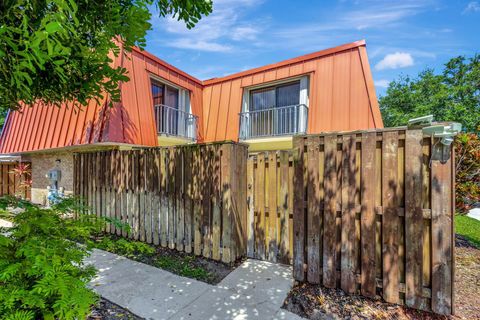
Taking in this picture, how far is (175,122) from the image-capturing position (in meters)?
10.1

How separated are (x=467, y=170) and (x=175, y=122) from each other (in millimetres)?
9346

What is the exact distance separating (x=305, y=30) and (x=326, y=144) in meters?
6.06

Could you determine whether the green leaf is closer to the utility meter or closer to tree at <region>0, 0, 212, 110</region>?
tree at <region>0, 0, 212, 110</region>

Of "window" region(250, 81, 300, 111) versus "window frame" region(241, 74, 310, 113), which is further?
"window" region(250, 81, 300, 111)

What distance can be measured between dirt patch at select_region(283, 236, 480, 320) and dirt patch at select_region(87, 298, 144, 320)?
202 centimetres

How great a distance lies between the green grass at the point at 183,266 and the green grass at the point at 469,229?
6566 mm

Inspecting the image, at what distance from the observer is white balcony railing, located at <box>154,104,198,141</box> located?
374 inches

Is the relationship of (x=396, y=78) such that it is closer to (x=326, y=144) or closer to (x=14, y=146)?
(x=326, y=144)

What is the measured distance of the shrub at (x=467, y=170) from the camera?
4980mm

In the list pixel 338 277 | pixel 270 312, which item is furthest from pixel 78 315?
pixel 338 277

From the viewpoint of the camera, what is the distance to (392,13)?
6.93 meters

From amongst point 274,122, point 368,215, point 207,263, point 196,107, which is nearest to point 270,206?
point 207,263

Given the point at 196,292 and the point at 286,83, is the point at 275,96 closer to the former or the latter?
the point at 286,83

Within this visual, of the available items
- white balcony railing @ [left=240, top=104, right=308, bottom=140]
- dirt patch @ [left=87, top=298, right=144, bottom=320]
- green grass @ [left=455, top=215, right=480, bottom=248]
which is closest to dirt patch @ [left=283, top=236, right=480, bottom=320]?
dirt patch @ [left=87, top=298, right=144, bottom=320]
